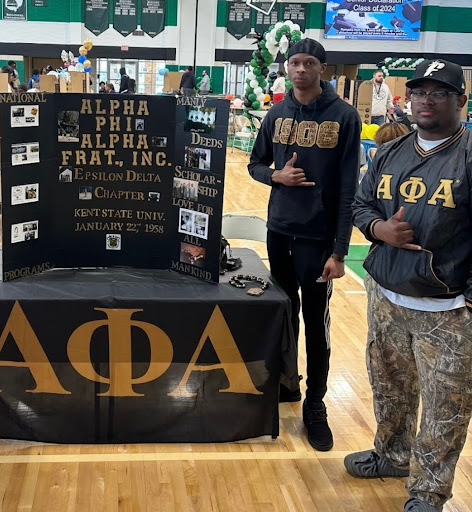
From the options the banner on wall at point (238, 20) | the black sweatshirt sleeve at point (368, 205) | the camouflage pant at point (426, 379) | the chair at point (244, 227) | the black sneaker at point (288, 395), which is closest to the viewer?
the camouflage pant at point (426, 379)

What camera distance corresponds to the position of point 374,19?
21.5m

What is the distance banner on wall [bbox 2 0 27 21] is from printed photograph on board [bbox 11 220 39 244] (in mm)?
20220

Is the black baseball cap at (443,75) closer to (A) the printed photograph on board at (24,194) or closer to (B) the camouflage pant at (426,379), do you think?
(B) the camouflage pant at (426,379)

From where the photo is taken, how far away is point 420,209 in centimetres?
214

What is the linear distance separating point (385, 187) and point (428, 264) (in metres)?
0.31

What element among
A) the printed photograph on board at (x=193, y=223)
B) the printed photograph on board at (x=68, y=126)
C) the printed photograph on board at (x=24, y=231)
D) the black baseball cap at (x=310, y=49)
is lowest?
the printed photograph on board at (x=24, y=231)

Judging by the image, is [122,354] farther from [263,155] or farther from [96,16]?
[96,16]

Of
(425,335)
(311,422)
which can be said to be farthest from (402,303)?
(311,422)

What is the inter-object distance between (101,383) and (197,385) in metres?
0.40

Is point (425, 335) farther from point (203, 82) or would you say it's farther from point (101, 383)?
point (203, 82)

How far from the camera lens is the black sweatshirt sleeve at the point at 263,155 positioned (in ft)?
9.44

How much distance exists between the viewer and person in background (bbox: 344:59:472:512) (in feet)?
6.88

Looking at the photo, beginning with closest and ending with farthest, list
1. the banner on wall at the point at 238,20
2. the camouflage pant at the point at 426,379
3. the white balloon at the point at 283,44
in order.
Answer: the camouflage pant at the point at 426,379, the white balloon at the point at 283,44, the banner on wall at the point at 238,20

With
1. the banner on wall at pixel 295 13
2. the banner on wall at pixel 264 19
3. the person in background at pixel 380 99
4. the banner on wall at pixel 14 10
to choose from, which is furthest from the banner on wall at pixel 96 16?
the person in background at pixel 380 99
